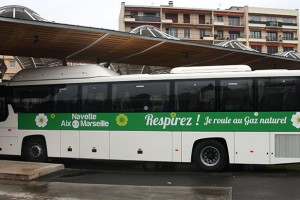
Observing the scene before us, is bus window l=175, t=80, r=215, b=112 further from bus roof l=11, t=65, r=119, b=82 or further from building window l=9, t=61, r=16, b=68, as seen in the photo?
building window l=9, t=61, r=16, b=68

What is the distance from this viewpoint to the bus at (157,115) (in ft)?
38.4

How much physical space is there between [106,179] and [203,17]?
232ft

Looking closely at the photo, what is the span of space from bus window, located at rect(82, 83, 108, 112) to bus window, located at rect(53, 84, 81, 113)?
0.27 meters

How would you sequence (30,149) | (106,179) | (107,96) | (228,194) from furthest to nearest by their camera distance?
1. (30,149)
2. (107,96)
3. (106,179)
4. (228,194)

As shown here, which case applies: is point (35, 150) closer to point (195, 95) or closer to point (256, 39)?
point (195, 95)

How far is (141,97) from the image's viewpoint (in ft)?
42.2

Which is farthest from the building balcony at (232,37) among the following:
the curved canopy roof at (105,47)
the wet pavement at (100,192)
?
the wet pavement at (100,192)

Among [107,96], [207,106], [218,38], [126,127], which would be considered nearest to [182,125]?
[207,106]

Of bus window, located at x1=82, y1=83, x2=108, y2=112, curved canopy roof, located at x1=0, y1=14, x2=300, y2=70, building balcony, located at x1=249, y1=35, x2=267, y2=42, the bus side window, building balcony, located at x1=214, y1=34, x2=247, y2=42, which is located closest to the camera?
bus window, located at x1=82, y1=83, x2=108, y2=112

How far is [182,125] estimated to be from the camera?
40.7 feet

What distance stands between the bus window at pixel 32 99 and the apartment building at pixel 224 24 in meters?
60.2

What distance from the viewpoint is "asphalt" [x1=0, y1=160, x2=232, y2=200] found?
28.1ft

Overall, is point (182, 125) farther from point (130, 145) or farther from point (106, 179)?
point (106, 179)

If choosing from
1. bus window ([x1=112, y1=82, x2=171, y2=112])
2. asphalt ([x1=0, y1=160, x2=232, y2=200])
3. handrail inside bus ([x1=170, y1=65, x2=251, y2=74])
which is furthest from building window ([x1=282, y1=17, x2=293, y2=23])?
asphalt ([x1=0, y1=160, x2=232, y2=200])
